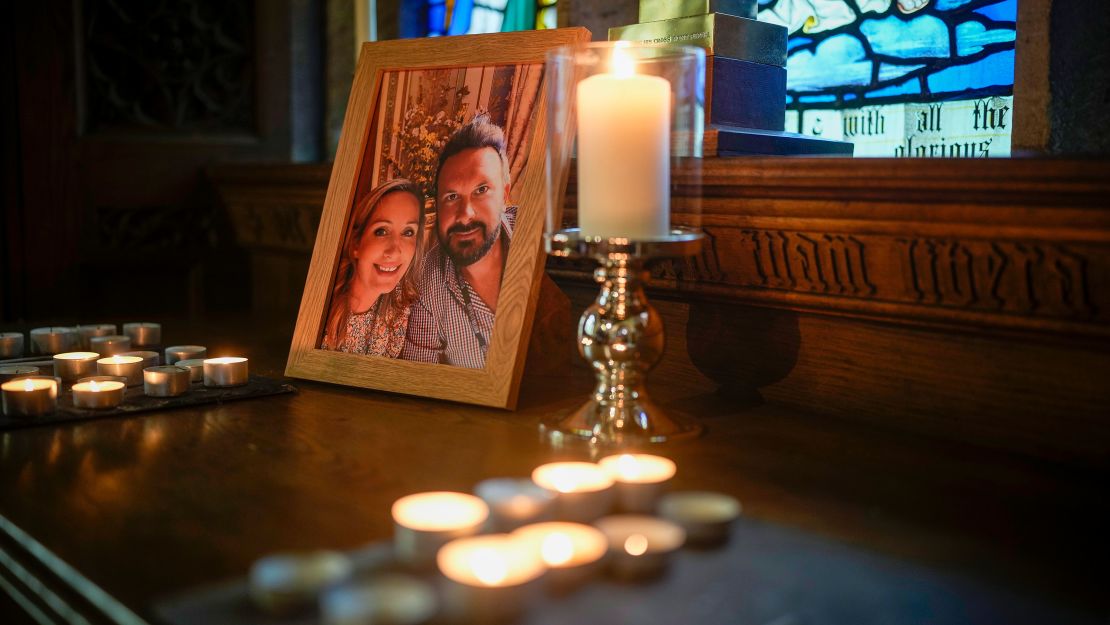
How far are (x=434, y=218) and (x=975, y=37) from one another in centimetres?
83

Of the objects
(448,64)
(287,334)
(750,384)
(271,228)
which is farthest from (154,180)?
(750,384)

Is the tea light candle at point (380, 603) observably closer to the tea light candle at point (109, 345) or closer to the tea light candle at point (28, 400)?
the tea light candle at point (28, 400)

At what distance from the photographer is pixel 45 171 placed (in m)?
2.35

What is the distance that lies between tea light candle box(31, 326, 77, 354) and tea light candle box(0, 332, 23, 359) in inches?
0.9

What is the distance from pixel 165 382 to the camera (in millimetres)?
1207

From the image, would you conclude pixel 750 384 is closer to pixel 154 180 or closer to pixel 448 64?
pixel 448 64

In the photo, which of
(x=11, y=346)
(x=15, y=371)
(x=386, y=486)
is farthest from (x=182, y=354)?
(x=386, y=486)

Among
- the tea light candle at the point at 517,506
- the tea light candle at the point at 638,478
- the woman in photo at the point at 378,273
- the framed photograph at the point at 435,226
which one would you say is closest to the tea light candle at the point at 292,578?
the tea light candle at the point at 517,506

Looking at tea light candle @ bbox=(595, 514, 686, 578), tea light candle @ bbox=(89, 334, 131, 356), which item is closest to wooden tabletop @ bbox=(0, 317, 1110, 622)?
tea light candle @ bbox=(595, 514, 686, 578)

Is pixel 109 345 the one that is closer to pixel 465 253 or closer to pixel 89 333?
pixel 89 333

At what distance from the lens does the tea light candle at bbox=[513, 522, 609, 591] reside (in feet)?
2.14

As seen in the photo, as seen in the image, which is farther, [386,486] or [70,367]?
[70,367]

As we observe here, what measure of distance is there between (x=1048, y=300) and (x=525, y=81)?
0.64m

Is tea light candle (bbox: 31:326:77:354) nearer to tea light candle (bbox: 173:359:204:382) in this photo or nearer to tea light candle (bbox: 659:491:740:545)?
tea light candle (bbox: 173:359:204:382)
